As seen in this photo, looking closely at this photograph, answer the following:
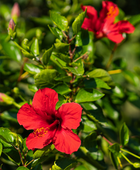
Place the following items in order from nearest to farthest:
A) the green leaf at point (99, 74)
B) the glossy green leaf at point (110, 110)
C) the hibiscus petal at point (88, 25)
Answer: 1. the green leaf at point (99, 74)
2. the hibiscus petal at point (88, 25)
3. the glossy green leaf at point (110, 110)

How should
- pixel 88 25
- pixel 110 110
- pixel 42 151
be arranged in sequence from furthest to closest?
pixel 110 110 < pixel 88 25 < pixel 42 151

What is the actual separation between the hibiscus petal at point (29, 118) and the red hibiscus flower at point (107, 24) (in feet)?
1.91

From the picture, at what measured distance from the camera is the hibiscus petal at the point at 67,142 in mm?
819

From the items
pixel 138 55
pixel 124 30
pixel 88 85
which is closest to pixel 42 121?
pixel 88 85

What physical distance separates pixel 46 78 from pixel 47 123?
0.22 metres

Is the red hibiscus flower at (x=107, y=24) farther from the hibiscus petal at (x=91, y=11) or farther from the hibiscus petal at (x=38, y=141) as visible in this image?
the hibiscus petal at (x=38, y=141)

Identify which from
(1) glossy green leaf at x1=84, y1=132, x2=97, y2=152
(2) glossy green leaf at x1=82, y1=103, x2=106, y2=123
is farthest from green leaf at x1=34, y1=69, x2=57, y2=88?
(1) glossy green leaf at x1=84, y1=132, x2=97, y2=152

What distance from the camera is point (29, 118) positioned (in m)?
0.88

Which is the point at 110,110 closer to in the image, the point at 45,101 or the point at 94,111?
the point at 94,111

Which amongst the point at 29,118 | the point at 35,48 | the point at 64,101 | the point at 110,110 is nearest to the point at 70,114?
the point at 64,101

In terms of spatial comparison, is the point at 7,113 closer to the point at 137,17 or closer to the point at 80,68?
the point at 80,68

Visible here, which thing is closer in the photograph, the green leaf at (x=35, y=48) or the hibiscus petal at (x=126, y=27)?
the green leaf at (x=35, y=48)

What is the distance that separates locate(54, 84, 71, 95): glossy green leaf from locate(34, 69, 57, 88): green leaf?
0.10 feet

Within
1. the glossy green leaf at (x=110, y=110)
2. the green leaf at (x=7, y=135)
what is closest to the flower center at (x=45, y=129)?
the green leaf at (x=7, y=135)
